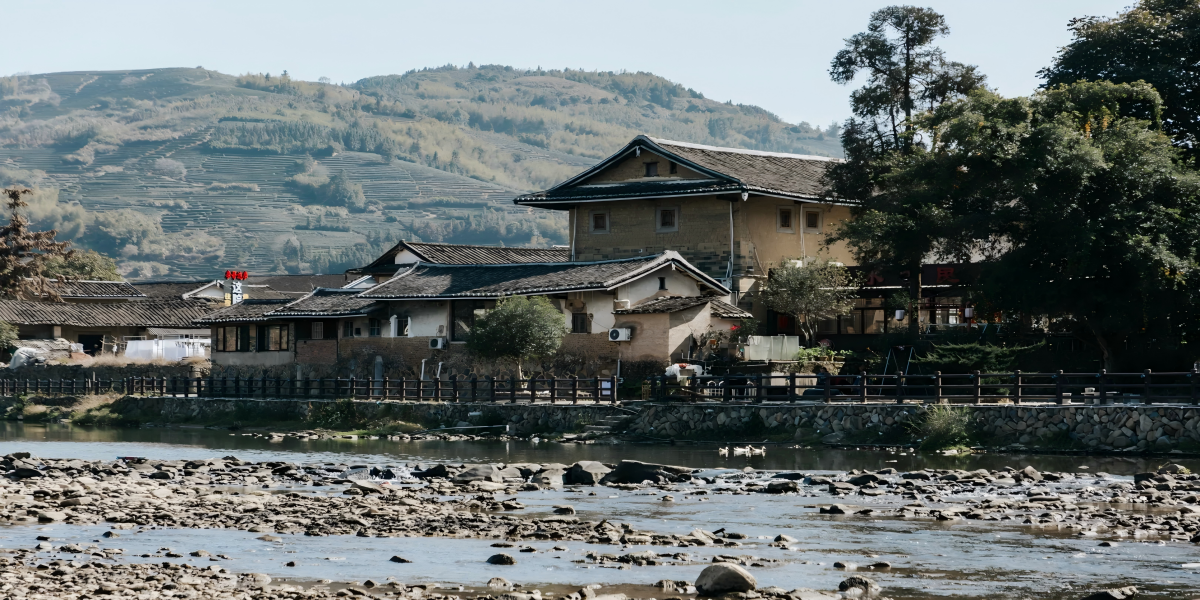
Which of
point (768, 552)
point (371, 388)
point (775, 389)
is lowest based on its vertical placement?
point (768, 552)

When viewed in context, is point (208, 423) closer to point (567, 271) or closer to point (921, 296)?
point (567, 271)

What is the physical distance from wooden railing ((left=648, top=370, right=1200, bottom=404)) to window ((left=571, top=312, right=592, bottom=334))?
6918mm

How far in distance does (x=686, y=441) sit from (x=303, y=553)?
19733 mm

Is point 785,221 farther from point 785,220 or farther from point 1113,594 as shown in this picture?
point 1113,594

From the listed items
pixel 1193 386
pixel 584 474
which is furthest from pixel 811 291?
pixel 584 474

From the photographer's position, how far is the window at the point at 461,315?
4819 cm

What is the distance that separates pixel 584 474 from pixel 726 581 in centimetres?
1195

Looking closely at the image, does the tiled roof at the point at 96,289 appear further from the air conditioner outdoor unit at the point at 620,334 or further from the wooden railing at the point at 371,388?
the air conditioner outdoor unit at the point at 620,334

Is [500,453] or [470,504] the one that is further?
[500,453]

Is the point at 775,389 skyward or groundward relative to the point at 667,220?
groundward

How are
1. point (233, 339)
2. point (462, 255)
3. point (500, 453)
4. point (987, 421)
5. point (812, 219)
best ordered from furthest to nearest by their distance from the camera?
point (462, 255)
point (233, 339)
point (812, 219)
point (500, 453)
point (987, 421)

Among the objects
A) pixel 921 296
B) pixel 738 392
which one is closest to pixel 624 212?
pixel 921 296

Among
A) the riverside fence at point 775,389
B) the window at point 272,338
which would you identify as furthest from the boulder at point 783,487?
the window at point 272,338

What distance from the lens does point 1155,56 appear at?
42656 millimetres
